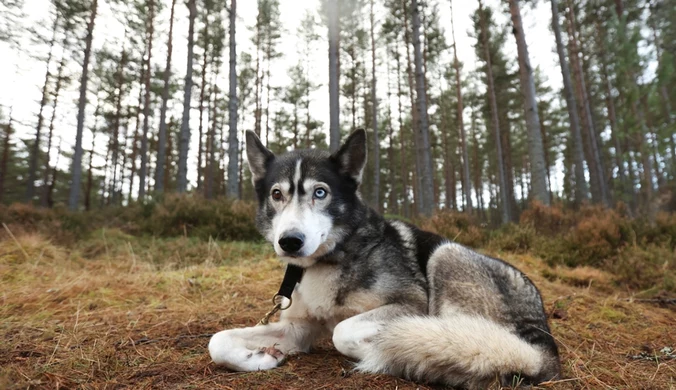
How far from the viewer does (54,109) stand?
23562 millimetres

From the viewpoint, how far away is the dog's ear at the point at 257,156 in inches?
125

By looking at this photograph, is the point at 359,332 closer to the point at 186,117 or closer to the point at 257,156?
the point at 257,156

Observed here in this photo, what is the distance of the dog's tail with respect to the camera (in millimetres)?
1885

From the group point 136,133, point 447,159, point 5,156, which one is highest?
point 136,133

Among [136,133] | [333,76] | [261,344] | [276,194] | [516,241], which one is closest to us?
[261,344]

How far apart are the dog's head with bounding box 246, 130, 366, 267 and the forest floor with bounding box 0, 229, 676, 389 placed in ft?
2.68

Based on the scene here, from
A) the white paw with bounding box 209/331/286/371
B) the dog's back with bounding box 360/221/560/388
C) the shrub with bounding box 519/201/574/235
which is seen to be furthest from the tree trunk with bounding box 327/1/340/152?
the white paw with bounding box 209/331/286/371

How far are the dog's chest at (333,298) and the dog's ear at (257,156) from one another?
44.3 inches

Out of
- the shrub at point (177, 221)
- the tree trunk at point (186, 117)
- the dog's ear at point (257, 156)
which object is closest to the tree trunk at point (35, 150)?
the tree trunk at point (186, 117)

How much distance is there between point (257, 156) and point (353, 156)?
→ 0.87m

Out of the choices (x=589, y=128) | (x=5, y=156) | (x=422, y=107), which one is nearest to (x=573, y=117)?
(x=589, y=128)

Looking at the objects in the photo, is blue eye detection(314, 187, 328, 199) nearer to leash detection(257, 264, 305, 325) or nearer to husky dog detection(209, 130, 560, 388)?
husky dog detection(209, 130, 560, 388)

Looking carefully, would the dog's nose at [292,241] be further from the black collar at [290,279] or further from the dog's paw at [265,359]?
the dog's paw at [265,359]

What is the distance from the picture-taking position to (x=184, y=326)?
130 inches
